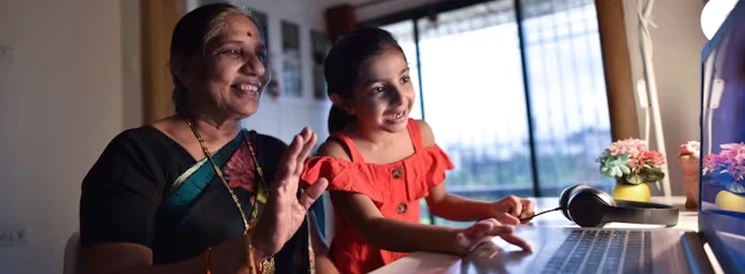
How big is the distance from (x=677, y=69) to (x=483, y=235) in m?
1.22

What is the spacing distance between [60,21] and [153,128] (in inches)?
60.1

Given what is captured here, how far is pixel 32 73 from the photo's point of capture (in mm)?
1846

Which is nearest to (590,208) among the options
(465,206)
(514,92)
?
(465,206)

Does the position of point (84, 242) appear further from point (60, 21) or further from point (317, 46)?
point (317, 46)

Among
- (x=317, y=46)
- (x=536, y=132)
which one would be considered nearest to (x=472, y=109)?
(x=536, y=132)

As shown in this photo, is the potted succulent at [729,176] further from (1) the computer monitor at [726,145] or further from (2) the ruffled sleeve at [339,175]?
(2) the ruffled sleeve at [339,175]

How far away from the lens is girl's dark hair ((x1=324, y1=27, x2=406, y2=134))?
891 millimetres

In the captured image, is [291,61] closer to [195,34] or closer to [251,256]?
[195,34]

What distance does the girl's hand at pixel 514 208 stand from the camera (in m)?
0.87

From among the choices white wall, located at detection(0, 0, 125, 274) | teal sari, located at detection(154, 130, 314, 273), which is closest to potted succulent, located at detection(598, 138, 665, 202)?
teal sari, located at detection(154, 130, 314, 273)

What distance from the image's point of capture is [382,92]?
0.89m

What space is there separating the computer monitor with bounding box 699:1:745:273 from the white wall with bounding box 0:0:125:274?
6.88 ft

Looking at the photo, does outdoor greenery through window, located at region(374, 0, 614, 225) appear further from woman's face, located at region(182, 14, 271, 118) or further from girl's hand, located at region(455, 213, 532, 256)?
girl's hand, located at region(455, 213, 532, 256)

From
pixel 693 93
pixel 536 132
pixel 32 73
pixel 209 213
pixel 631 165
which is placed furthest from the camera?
pixel 536 132
